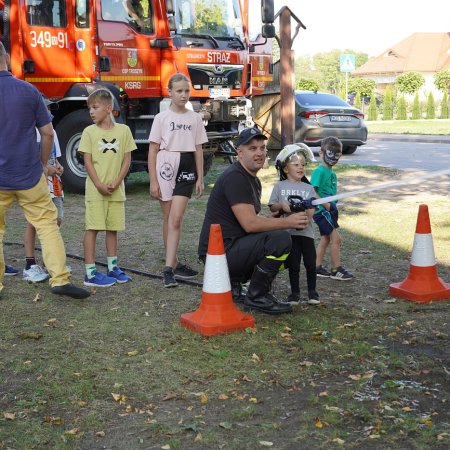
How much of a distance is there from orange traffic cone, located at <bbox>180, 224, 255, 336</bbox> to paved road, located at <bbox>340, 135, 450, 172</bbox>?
1094 centimetres

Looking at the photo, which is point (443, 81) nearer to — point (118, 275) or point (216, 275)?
point (118, 275)

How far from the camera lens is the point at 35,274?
6609 millimetres

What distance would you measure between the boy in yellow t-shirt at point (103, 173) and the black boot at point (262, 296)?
1.50 metres

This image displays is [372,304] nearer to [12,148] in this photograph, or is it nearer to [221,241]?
[221,241]

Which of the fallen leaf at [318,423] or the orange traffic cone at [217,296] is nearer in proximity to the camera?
the fallen leaf at [318,423]

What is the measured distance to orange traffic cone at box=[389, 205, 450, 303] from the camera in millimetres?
5848

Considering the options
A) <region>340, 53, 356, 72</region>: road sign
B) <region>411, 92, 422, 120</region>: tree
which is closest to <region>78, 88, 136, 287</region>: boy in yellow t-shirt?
<region>340, 53, 356, 72</region>: road sign

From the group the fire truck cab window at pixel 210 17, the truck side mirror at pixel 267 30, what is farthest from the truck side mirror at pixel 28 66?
the truck side mirror at pixel 267 30

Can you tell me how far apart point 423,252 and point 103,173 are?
2.65m

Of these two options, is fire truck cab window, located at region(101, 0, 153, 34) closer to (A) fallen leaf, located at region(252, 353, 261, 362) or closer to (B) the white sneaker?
(B) the white sneaker

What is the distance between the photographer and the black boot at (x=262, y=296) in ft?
17.9

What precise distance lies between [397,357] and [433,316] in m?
0.96

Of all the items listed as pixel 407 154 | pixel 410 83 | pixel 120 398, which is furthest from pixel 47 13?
pixel 410 83

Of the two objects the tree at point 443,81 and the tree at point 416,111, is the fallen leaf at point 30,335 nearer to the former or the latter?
the tree at point 416,111
